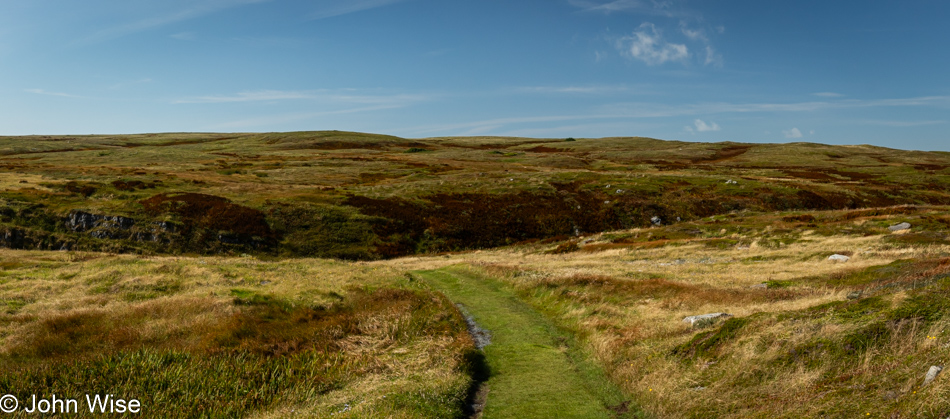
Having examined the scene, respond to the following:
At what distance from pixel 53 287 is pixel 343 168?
8789 centimetres

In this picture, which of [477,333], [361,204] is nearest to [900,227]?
[477,333]

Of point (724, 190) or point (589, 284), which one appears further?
point (724, 190)

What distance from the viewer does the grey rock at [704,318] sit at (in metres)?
15.9

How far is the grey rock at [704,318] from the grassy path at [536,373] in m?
3.76

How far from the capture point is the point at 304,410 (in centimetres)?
1198

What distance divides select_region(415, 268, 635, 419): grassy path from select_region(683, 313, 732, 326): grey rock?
376 cm

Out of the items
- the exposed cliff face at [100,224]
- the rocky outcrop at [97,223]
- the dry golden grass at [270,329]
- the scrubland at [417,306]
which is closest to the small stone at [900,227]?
the scrubland at [417,306]

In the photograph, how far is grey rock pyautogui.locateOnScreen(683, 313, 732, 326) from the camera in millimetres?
15907

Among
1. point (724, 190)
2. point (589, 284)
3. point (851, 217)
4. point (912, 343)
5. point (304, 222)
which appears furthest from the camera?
point (724, 190)

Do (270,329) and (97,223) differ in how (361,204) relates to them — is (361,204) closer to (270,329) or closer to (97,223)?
(97,223)

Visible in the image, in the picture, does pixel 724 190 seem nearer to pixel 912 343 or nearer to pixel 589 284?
pixel 589 284

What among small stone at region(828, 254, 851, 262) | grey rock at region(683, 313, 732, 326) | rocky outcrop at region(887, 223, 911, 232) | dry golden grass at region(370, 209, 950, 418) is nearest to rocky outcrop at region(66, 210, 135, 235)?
dry golden grass at region(370, 209, 950, 418)

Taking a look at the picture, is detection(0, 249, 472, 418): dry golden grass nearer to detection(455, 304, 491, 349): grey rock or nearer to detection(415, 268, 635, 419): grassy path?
detection(455, 304, 491, 349): grey rock

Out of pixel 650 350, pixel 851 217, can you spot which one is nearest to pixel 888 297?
pixel 650 350
